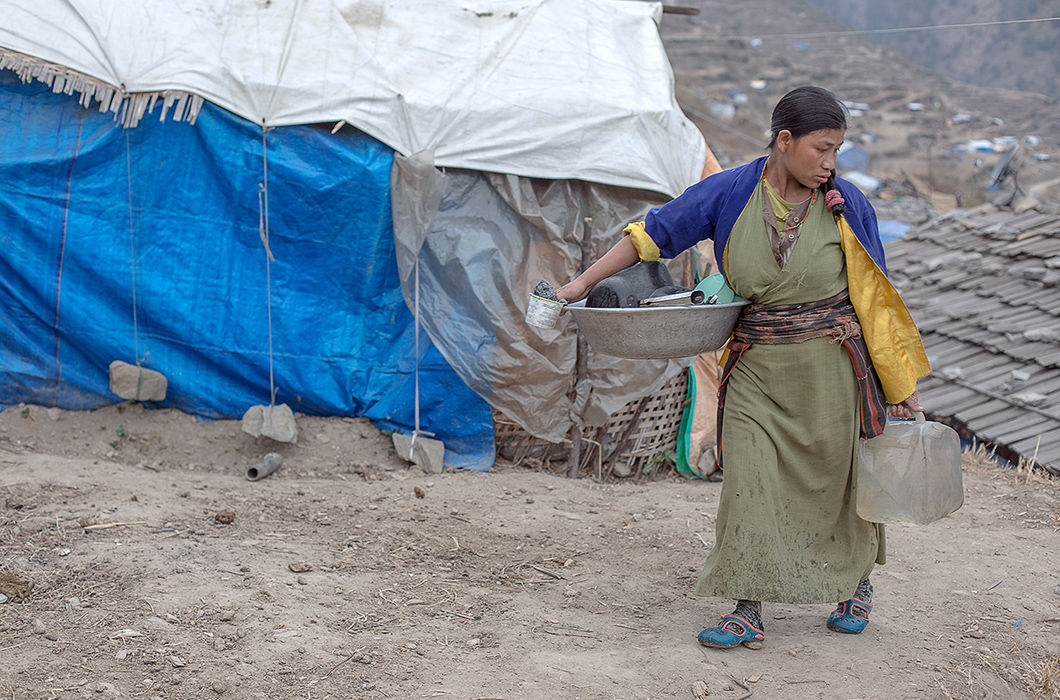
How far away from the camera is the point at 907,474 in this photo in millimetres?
2656

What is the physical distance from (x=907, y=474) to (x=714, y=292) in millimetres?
769

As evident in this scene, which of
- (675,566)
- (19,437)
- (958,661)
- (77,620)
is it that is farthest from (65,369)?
(958,661)

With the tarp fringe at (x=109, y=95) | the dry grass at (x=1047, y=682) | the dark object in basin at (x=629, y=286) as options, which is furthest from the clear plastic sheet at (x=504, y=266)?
the dry grass at (x=1047, y=682)

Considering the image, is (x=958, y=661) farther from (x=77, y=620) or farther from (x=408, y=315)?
(x=408, y=315)

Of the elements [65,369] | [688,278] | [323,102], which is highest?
[323,102]

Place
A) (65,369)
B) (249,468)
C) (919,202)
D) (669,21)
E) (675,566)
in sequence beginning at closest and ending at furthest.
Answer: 1. (675,566)
2. (249,468)
3. (65,369)
4. (919,202)
5. (669,21)

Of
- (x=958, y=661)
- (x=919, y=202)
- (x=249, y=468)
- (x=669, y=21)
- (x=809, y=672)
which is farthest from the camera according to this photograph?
(x=669, y=21)

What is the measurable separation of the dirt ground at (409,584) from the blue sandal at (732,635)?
0.04m

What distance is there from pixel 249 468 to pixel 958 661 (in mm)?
3072

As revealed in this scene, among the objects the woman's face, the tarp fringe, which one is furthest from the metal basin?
the tarp fringe

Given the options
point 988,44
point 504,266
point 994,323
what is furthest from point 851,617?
point 988,44

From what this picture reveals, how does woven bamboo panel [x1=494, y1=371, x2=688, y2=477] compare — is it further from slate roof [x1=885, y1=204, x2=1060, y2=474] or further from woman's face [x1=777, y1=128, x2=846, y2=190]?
woman's face [x1=777, y1=128, x2=846, y2=190]

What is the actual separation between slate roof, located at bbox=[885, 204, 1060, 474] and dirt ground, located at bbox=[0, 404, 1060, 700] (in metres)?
0.78

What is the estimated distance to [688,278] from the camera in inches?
195
